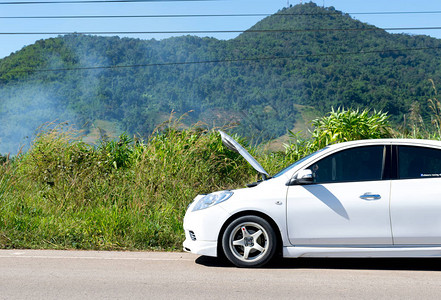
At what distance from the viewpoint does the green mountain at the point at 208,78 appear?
269 feet

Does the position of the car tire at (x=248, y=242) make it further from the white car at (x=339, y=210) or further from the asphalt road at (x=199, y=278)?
the asphalt road at (x=199, y=278)

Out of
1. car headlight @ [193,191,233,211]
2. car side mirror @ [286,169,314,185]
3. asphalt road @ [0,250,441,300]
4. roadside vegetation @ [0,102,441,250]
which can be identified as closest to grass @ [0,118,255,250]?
roadside vegetation @ [0,102,441,250]

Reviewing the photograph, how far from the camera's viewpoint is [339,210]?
263 inches

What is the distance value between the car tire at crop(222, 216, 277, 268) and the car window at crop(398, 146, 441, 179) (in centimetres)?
174

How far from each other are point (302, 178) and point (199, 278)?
1.68 metres

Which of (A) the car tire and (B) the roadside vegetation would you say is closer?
(A) the car tire

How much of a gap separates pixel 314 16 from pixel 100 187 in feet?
424

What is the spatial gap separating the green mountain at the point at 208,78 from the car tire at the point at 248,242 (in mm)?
59665

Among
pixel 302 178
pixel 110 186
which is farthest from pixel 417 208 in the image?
pixel 110 186

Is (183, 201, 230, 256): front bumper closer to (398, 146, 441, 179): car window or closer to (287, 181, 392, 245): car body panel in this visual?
(287, 181, 392, 245): car body panel

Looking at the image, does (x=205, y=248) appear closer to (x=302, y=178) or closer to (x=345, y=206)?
(x=302, y=178)

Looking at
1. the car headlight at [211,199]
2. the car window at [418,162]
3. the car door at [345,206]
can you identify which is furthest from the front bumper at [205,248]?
the car window at [418,162]

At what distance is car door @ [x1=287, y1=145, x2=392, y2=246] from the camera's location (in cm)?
664

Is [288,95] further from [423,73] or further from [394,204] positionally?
[394,204]
